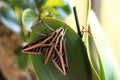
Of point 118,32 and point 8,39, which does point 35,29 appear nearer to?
point 118,32

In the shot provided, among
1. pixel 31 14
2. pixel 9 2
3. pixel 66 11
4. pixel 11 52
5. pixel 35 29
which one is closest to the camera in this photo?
pixel 35 29

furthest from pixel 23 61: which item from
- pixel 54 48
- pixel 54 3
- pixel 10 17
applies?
pixel 54 48

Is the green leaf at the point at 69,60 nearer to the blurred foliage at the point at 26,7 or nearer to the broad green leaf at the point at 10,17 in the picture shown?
the blurred foliage at the point at 26,7

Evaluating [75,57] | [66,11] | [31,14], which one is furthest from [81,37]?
[66,11]

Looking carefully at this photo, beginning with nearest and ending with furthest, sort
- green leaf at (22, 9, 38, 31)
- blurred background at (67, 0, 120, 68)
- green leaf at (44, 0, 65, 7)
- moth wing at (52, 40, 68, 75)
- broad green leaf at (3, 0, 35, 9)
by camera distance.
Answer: moth wing at (52, 40, 68, 75), green leaf at (22, 9, 38, 31), green leaf at (44, 0, 65, 7), broad green leaf at (3, 0, 35, 9), blurred background at (67, 0, 120, 68)

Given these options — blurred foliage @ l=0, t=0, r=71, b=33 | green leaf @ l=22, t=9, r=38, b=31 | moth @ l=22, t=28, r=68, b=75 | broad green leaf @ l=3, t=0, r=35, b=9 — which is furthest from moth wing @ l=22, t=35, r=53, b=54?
broad green leaf @ l=3, t=0, r=35, b=9

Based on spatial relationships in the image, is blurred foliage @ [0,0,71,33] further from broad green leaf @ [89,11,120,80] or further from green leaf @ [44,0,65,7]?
broad green leaf @ [89,11,120,80]

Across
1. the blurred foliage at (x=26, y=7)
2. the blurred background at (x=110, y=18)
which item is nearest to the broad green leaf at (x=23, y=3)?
the blurred foliage at (x=26, y=7)
